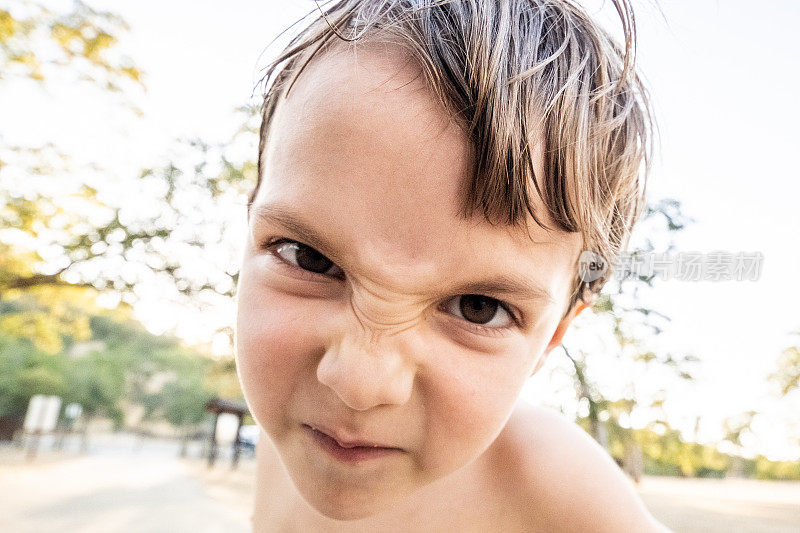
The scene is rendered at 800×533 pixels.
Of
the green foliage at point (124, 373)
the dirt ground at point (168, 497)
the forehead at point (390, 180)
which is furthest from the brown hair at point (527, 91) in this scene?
Answer: the green foliage at point (124, 373)

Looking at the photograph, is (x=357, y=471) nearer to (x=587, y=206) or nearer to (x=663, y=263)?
(x=587, y=206)

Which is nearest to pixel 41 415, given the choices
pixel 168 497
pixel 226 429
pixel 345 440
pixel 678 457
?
pixel 226 429

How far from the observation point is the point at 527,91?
0.36 metres

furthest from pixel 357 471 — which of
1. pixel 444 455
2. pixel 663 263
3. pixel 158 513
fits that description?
pixel 158 513

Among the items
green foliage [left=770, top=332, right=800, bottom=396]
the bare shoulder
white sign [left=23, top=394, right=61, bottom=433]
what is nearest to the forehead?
the bare shoulder

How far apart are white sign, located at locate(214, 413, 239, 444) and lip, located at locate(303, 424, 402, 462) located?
5.57 m

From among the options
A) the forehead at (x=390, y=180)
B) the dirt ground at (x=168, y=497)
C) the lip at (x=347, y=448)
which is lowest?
the dirt ground at (x=168, y=497)

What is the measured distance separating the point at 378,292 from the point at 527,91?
0.54 ft

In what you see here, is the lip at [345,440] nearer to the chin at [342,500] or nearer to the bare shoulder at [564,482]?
the chin at [342,500]

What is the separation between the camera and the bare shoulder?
1.74ft

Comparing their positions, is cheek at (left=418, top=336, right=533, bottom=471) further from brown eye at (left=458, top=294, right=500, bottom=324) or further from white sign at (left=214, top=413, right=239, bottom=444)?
white sign at (left=214, top=413, right=239, bottom=444)

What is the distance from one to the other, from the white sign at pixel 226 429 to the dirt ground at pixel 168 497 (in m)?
0.24

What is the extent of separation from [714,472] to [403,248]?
156 cm

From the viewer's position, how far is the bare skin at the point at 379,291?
304 millimetres
